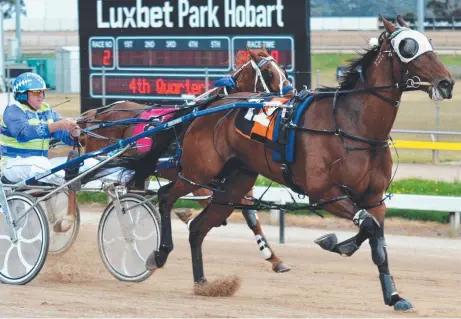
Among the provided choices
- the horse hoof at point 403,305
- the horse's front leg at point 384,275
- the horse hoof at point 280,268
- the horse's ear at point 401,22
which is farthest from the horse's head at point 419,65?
the horse hoof at point 280,268

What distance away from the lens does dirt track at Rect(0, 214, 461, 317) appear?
7.07 m

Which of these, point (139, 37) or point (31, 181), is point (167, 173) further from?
point (139, 37)

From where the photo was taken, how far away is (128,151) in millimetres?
8672

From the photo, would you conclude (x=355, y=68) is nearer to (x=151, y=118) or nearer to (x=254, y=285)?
(x=254, y=285)

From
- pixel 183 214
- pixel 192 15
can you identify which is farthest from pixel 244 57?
pixel 192 15

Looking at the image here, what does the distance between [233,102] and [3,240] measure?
2.20m

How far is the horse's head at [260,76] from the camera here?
9.35 meters

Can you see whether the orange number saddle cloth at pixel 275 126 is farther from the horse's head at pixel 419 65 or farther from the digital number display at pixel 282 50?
the digital number display at pixel 282 50

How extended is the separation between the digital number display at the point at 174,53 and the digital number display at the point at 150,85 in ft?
0.42

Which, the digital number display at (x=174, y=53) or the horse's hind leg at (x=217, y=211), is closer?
the horse's hind leg at (x=217, y=211)

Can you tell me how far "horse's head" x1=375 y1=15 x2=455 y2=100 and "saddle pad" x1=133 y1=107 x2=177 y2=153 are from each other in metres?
2.38

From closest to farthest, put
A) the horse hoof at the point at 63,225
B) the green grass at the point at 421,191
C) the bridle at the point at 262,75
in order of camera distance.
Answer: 1. the horse hoof at the point at 63,225
2. the bridle at the point at 262,75
3. the green grass at the point at 421,191

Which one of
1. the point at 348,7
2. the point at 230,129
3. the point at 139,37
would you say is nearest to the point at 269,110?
the point at 230,129

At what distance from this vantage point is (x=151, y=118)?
8.82m
